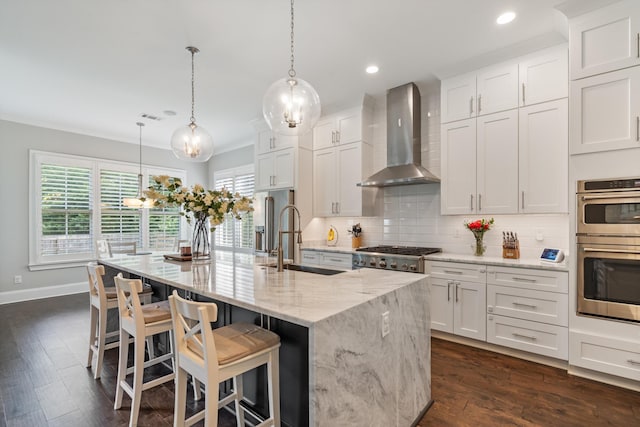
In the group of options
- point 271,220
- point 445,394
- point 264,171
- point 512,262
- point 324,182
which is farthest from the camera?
point 264,171

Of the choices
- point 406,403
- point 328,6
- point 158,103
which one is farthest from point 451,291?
point 158,103

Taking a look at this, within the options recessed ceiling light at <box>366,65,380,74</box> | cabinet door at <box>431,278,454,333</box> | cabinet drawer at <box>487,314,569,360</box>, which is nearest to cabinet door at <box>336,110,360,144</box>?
recessed ceiling light at <box>366,65,380,74</box>

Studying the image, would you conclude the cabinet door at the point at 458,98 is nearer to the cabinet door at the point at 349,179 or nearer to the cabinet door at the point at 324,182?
the cabinet door at the point at 349,179

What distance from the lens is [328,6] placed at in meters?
2.44

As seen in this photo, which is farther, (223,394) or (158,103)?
(158,103)

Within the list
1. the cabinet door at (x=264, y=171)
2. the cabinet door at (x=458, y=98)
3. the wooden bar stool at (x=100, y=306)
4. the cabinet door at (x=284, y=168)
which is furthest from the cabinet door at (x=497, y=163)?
the wooden bar stool at (x=100, y=306)

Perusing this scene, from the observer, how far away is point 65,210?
5.46m

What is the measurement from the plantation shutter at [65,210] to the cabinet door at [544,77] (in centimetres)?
682

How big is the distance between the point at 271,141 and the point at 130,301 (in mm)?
3402

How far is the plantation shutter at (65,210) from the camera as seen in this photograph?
5.30 meters

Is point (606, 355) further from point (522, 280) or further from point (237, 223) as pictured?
point (237, 223)

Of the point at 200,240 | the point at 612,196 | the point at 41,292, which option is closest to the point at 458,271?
the point at 612,196

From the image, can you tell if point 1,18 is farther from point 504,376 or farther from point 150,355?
point 504,376

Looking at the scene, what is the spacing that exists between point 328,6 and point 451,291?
9.45 feet
